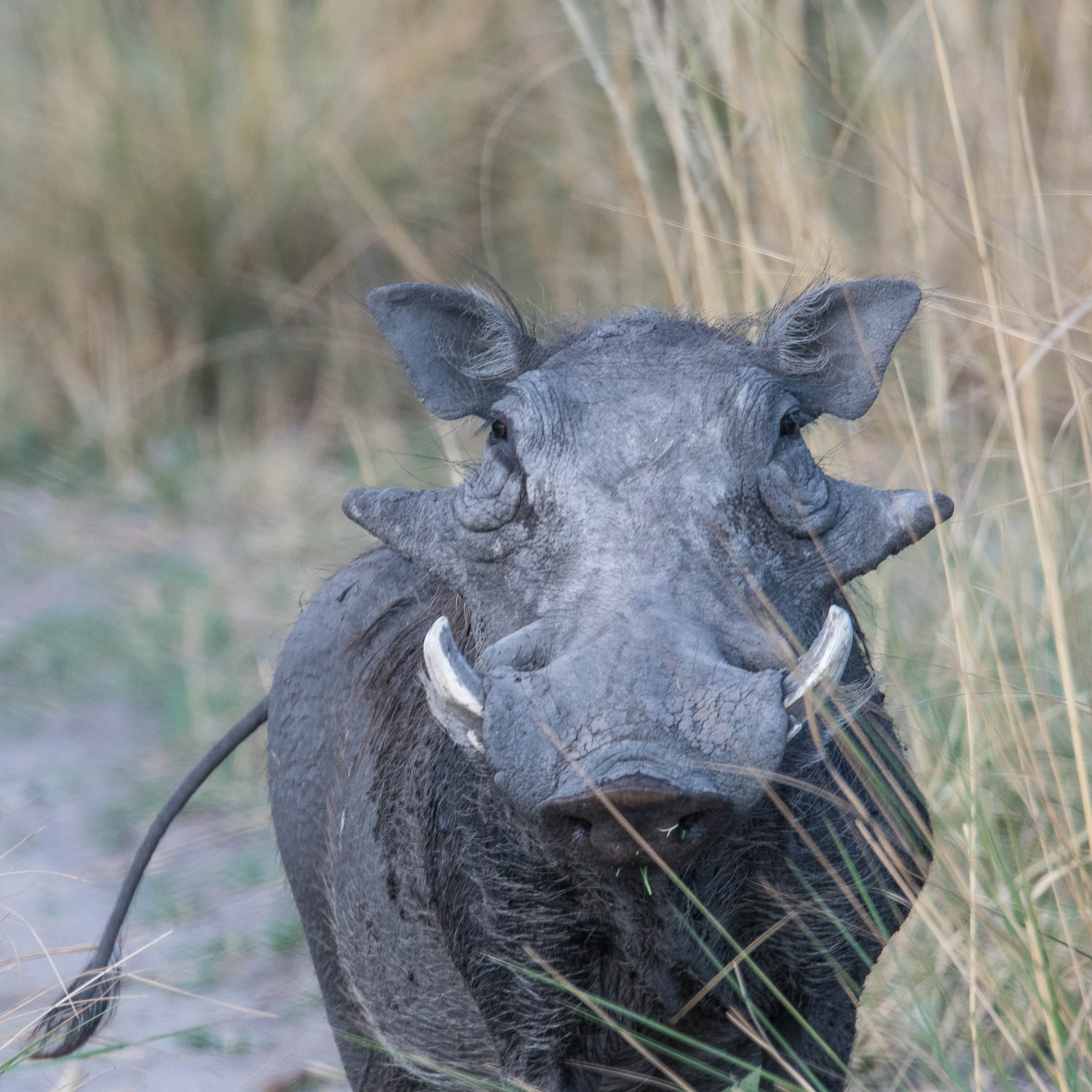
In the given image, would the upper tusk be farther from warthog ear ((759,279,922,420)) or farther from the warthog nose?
warthog ear ((759,279,922,420))

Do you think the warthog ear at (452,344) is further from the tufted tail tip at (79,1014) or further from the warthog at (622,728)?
the tufted tail tip at (79,1014)

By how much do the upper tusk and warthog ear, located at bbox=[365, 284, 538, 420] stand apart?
29.7 inches

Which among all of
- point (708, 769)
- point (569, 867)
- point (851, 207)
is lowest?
point (851, 207)

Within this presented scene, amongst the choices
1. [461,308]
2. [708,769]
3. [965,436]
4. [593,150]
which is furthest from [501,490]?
[593,150]

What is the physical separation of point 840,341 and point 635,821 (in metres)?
0.94

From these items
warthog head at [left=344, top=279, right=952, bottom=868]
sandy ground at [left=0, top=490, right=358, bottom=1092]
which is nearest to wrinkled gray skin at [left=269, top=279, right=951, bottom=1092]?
warthog head at [left=344, top=279, right=952, bottom=868]

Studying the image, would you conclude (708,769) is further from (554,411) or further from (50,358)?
(50,358)

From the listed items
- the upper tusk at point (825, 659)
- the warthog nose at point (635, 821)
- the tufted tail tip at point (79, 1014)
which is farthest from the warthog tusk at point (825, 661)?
the tufted tail tip at point (79, 1014)

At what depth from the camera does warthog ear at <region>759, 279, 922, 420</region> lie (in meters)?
2.16

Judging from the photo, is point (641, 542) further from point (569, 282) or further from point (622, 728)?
point (569, 282)

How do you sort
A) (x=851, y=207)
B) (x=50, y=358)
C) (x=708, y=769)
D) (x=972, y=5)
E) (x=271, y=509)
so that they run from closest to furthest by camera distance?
1. (x=708, y=769)
2. (x=972, y=5)
3. (x=851, y=207)
4. (x=271, y=509)
5. (x=50, y=358)

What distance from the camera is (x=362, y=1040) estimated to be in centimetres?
223

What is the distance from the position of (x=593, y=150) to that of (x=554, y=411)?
4.26m

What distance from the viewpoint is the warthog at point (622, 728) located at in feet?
5.40
